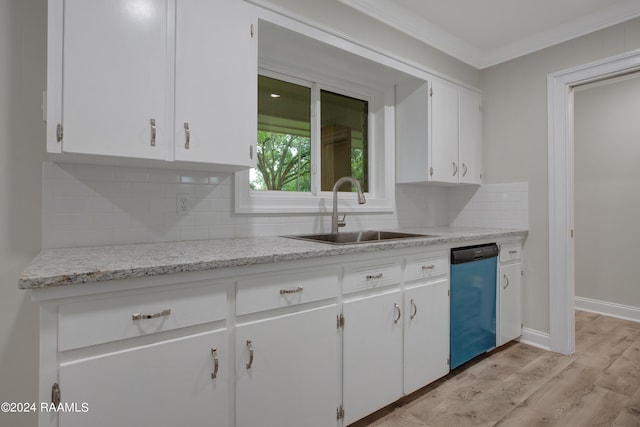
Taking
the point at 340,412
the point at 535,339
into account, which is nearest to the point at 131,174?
the point at 340,412

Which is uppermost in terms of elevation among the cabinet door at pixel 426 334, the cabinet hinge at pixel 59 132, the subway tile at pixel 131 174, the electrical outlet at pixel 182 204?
the cabinet hinge at pixel 59 132

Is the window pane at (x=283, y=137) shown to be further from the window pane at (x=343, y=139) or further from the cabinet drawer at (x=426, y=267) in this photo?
the cabinet drawer at (x=426, y=267)

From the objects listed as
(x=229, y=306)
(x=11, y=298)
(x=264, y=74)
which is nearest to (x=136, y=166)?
(x=11, y=298)

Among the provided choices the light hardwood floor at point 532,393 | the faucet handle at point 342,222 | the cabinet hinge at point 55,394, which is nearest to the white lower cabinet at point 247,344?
the cabinet hinge at point 55,394

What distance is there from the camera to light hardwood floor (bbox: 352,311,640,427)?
5.88ft

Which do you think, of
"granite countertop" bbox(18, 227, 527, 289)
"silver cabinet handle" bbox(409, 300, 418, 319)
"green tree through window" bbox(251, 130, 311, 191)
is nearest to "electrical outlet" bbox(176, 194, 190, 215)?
"granite countertop" bbox(18, 227, 527, 289)

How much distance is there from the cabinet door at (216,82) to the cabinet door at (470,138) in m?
1.97

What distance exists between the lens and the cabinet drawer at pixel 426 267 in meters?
1.92

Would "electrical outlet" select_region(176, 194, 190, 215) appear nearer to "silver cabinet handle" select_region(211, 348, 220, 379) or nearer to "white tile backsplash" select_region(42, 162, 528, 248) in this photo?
"white tile backsplash" select_region(42, 162, 528, 248)

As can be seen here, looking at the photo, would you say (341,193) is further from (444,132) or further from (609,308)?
(609,308)

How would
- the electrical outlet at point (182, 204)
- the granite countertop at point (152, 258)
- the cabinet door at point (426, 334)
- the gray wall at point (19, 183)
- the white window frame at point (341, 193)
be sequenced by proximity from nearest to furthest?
1. the granite countertop at point (152, 258)
2. the gray wall at point (19, 183)
3. the electrical outlet at point (182, 204)
4. the cabinet door at point (426, 334)
5. the white window frame at point (341, 193)

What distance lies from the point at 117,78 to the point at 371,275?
1420mm

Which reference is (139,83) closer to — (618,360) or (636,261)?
(618,360)

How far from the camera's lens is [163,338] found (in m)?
1.13
